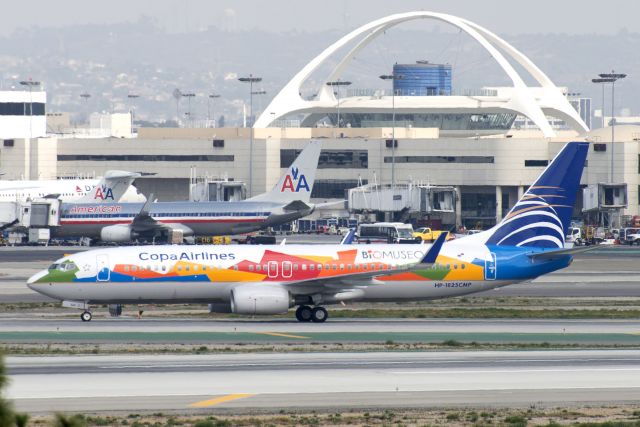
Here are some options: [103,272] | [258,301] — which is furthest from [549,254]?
[103,272]

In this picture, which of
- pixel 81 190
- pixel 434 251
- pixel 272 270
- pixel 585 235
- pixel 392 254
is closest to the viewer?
pixel 434 251

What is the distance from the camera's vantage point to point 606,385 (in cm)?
3656

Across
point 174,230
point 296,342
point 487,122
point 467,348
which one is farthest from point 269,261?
point 487,122

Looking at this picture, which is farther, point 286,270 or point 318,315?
point 286,270

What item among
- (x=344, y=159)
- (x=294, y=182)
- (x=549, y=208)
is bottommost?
(x=549, y=208)

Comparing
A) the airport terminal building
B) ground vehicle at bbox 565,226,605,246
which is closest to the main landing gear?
ground vehicle at bbox 565,226,605,246

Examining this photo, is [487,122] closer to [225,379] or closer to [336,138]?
[336,138]

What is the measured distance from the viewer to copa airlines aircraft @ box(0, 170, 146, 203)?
12556 cm

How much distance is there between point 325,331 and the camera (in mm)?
51094

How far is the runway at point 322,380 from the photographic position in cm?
3384

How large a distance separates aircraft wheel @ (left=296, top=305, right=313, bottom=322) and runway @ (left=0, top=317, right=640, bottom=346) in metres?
0.32

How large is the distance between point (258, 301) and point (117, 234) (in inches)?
2340

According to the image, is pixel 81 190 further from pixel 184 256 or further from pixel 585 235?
pixel 184 256

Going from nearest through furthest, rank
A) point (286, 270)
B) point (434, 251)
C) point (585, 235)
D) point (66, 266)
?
point (434, 251), point (66, 266), point (286, 270), point (585, 235)
